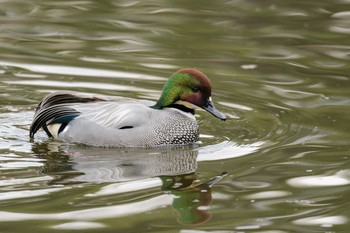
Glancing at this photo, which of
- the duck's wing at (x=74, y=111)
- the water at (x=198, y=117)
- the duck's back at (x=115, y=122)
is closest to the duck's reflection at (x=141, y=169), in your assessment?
the water at (x=198, y=117)

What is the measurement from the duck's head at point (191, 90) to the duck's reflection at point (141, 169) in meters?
0.46

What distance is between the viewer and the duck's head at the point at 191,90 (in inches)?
417

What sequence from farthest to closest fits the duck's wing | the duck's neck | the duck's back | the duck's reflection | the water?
the duck's neck
the duck's wing
the duck's back
the duck's reflection
the water

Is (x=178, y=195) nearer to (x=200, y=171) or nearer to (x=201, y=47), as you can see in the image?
(x=200, y=171)

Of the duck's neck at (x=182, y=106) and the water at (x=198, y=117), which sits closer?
the water at (x=198, y=117)

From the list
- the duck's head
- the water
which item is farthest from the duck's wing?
the duck's head

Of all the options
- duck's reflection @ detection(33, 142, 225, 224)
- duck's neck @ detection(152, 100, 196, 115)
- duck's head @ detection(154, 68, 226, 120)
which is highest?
duck's head @ detection(154, 68, 226, 120)

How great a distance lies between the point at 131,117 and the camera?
10602 mm

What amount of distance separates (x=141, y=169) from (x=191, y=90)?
1360 mm

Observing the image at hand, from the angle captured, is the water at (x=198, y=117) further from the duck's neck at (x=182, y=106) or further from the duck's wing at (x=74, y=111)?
the duck's neck at (x=182, y=106)

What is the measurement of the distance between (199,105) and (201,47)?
3864 millimetres

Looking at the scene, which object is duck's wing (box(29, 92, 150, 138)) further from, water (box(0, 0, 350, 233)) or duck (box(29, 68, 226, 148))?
water (box(0, 0, 350, 233))

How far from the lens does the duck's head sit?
1060 centimetres

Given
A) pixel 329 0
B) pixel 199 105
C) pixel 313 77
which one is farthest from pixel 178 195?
pixel 329 0
